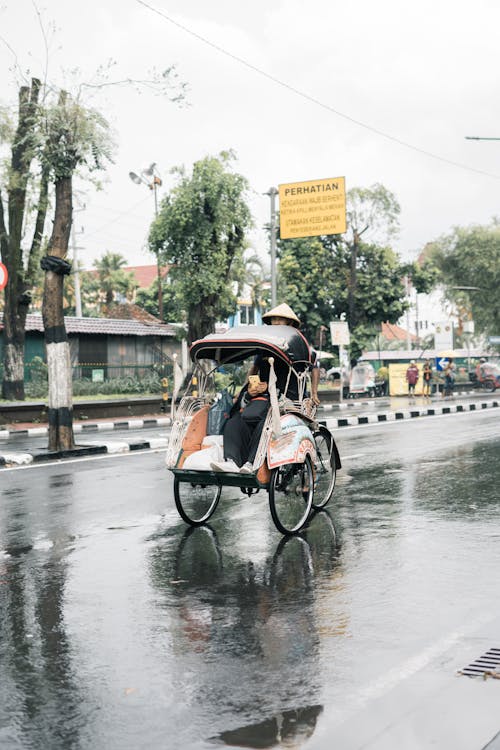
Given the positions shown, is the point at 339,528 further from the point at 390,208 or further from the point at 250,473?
the point at 390,208

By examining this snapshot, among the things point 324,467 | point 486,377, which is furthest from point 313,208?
point 486,377

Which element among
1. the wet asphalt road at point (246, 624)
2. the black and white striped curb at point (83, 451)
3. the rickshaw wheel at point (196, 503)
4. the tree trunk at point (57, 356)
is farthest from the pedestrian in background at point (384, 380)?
the rickshaw wheel at point (196, 503)

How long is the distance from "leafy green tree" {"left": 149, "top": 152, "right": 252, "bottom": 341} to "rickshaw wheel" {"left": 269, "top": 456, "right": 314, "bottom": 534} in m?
24.1

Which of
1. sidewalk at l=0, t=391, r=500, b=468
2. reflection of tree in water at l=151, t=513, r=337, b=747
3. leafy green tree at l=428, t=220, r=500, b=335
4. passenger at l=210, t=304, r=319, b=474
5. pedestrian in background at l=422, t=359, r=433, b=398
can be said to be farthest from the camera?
leafy green tree at l=428, t=220, r=500, b=335

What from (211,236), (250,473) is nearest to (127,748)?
(250,473)

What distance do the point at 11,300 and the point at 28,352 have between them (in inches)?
249

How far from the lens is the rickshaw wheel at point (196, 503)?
28.4 feet

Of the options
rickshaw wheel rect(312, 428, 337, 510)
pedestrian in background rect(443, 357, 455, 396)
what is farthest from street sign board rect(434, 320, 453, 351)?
rickshaw wheel rect(312, 428, 337, 510)

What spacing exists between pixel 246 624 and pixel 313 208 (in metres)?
25.6

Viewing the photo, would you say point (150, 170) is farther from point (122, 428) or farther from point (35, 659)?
point (35, 659)

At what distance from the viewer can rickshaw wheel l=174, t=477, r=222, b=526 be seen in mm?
8648

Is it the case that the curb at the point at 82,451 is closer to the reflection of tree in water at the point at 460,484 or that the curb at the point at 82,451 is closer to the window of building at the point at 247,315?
the reflection of tree in water at the point at 460,484

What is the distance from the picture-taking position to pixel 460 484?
37.2 feet

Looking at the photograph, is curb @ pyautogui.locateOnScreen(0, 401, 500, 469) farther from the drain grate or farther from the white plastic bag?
the drain grate
